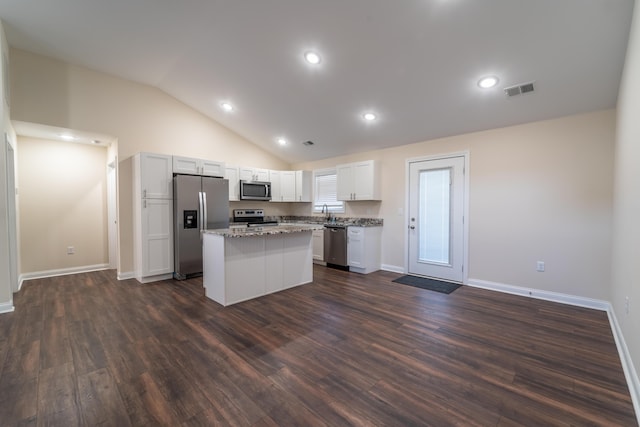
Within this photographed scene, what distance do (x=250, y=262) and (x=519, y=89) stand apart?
3.88 meters

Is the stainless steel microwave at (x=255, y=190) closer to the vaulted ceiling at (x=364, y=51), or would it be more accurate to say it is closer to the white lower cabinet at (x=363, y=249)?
the vaulted ceiling at (x=364, y=51)

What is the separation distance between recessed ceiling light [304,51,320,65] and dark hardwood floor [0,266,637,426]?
10.0 feet

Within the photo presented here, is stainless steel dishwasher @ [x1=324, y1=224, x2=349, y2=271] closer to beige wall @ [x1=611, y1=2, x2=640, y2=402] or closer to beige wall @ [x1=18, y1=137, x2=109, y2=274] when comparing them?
beige wall @ [x1=611, y1=2, x2=640, y2=402]

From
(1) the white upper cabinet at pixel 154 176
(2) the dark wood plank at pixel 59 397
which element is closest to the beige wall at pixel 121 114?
(1) the white upper cabinet at pixel 154 176

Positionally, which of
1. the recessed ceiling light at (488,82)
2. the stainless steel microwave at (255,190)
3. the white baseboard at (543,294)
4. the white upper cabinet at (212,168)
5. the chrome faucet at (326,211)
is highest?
the recessed ceiling light at (488,82)

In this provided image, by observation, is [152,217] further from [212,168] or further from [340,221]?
[340,221]

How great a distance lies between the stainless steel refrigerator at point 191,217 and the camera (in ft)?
15.2

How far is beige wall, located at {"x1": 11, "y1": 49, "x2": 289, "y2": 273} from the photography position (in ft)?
12.7

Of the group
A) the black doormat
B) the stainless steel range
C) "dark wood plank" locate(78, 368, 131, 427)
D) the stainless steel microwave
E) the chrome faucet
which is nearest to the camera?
"dark wood plank" locate(78, 368, 131, 427)

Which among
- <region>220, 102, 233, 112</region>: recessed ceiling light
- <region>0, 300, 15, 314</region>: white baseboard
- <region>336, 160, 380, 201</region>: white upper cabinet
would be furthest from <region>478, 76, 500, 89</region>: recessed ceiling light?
<region>0, 300, 15, 314</region>: white baseboard

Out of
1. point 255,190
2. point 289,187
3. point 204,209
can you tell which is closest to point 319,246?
point 289,187

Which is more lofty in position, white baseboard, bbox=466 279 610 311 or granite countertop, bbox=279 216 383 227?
granite countertop, bbox=279 216 383 227

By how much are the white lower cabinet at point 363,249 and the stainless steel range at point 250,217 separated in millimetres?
2187

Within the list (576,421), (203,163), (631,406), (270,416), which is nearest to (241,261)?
(270,416)
